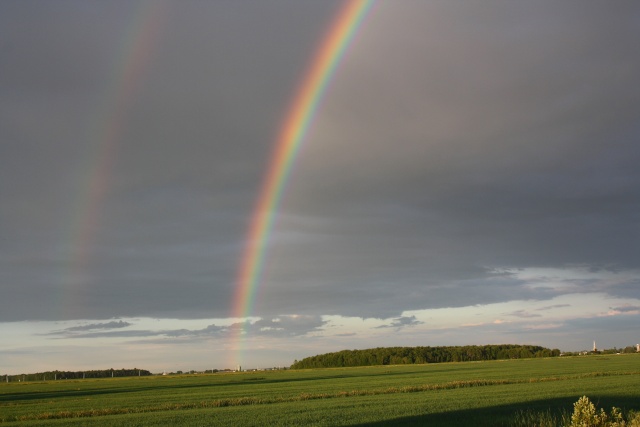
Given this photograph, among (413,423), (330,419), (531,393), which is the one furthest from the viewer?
(531,393)

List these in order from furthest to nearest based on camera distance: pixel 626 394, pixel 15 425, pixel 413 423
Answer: pixel 626 394
pixel 15 425
pixel 413 423

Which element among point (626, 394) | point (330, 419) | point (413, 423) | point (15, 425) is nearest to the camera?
point (413, 423)

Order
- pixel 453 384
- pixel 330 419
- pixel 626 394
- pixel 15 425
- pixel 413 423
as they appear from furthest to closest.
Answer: pixel 453 384, pixel 626 394, pixel 15 425, pixel 330 419, pixel 413 423

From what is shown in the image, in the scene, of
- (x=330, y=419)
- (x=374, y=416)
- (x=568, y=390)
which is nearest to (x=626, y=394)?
(x=568, y=390)

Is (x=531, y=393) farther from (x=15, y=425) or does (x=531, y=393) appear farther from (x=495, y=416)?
(x=15, y=425)

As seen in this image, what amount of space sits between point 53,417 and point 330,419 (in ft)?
69.8

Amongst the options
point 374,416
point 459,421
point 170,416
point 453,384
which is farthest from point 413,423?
point 453,384

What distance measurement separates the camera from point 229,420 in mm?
31812

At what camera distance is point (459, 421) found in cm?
2716

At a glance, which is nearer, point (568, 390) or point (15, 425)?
point (15, 425)

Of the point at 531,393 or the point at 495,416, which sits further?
the point at 531,393

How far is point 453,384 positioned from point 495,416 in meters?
28.3

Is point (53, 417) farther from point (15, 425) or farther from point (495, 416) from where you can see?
point (495, 416)

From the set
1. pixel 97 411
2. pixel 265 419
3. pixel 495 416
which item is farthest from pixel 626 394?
pixel 97 411
